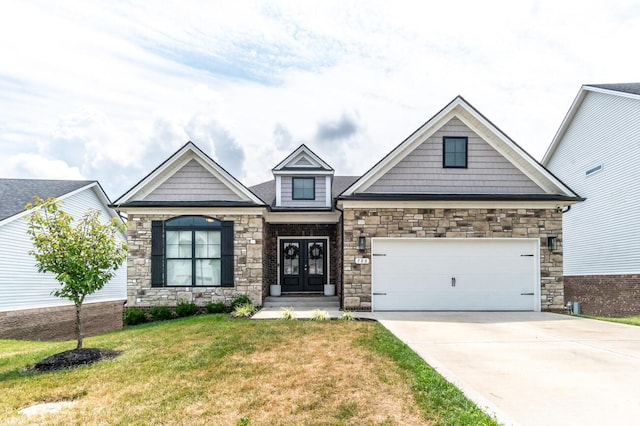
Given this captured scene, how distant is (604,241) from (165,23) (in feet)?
61.2

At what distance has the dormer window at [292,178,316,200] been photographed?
15656 millimetres

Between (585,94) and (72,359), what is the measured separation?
2184 cm

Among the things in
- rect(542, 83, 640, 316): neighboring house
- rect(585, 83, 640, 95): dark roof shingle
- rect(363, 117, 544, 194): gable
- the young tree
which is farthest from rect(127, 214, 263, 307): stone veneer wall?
rect(585, 83, 640, 95): dark roof shingle

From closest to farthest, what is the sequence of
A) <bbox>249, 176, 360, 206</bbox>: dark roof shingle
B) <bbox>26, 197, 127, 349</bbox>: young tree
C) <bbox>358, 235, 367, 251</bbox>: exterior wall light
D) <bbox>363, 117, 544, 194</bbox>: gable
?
<bbox>26, 197, 127, 349</bbox>: young tree
<bbox>358, 235, 367, 251</bbox>: exterior wall light
<bbox>363, 117, 544, 194</bbox>: gable
<bbox>249, 176, 360, 206</bbox>: dark roof shingle

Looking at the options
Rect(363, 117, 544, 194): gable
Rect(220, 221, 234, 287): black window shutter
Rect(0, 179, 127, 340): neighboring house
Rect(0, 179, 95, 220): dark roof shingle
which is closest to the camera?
Rect(363, 117, 544, 194): gable

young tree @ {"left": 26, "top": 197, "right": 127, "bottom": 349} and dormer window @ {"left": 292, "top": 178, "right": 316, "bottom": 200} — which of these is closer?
young tree @ {"left": 26, "top": 197, "right": 127, "bottom": 349}

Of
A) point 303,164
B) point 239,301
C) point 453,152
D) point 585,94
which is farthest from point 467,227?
point 585,94

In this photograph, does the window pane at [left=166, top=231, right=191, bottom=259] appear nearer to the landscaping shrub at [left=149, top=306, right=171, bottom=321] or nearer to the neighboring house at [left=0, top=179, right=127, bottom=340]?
the landscaping shrub at [left=149, top=306, right=171, bottom=321]

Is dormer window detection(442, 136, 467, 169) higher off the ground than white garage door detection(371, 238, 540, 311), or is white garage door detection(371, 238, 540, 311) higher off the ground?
dormer window detection(442, 136, 467, 169)

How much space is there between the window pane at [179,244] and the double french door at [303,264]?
3742 mm

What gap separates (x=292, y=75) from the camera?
12.6 m

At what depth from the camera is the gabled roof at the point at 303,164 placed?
1548 cm

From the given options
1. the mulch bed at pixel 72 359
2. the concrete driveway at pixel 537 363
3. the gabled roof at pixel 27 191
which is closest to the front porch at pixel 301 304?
the concrete driveway at pixel 537 363

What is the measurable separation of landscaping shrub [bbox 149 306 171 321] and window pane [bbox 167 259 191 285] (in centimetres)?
96
